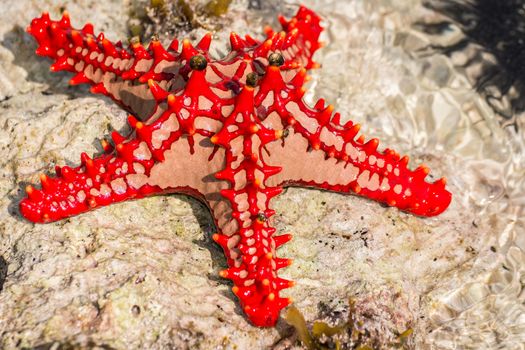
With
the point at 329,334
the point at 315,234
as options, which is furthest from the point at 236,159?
the point at 329,334

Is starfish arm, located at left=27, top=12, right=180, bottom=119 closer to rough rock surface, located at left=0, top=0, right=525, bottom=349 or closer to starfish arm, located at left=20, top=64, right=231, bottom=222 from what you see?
rough rock surface, located at left=0, top=0, right=525, bottom=349

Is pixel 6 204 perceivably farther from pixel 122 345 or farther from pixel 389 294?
pixel 389 294

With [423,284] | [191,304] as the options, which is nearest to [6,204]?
[191,304]

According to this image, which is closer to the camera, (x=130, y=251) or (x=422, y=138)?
(x=130, y=251)

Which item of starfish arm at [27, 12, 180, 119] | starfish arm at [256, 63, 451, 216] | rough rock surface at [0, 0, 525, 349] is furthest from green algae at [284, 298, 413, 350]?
starfish arm at [27, 12, 180, 119]

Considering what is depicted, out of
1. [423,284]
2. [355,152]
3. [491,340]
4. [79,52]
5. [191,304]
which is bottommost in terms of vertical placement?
[491,340]

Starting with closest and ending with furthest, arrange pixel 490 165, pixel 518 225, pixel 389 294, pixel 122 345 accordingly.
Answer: pixel 122 345 < pixel 389 294 < pixel 518 225 < pixel 490 165

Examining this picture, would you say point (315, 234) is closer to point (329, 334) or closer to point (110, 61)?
point (329, 334)
